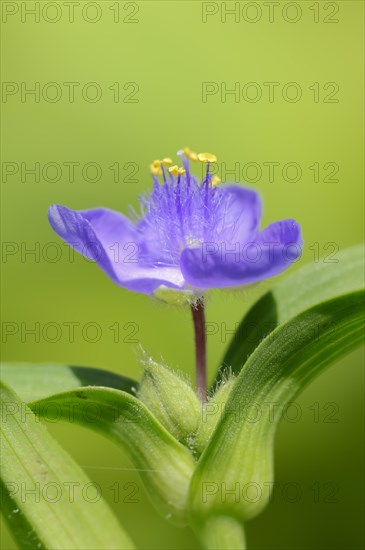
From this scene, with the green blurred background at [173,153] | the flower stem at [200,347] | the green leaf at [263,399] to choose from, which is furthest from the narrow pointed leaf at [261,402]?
the green blurred background at [173,153]

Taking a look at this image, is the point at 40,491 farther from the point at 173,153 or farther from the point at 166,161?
the point at 173,153

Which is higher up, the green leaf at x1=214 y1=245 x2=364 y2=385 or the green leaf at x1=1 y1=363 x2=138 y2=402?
the green leaf at x1=214 y1=245 x2=364 y2=385

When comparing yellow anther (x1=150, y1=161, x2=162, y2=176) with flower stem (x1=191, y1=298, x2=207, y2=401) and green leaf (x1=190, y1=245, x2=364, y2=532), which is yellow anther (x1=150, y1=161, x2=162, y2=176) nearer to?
flower stem (x1=191, y1=298, x2=207, y2=401)

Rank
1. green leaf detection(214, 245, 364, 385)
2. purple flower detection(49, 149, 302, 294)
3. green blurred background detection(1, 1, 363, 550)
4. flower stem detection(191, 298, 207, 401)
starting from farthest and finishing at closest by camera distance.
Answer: green blurred background detection(1, 1, 363, 550) < green leaf detection(214, 245, 364, 385) < flower stem detection(191, 298, 207, 401) < purple flower detection(49, 149, 302, 294)

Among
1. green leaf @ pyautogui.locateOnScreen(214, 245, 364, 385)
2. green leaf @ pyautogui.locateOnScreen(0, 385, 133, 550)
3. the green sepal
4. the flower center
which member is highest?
the flower center

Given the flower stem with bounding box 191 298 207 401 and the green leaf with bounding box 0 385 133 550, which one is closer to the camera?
the green leaf with bounding box 0 385 133 550

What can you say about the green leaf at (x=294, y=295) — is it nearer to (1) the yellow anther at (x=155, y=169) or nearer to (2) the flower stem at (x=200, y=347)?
(2) the flower stem at (x=200, y=347)

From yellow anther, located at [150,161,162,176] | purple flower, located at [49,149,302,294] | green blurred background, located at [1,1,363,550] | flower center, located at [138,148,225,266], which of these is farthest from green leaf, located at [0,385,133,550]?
green blurred background, located at [1,1,363,550]

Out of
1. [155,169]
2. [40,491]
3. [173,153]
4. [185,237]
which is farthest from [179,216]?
[173,153]
